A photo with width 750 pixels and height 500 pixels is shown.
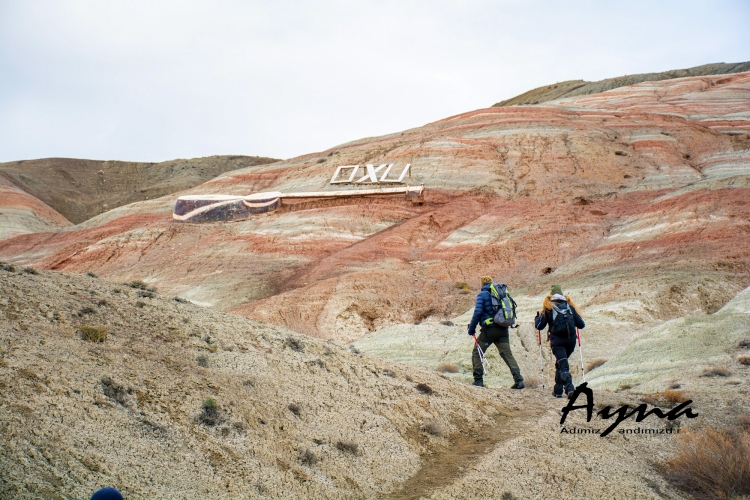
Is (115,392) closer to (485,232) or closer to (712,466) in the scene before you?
(712,466)

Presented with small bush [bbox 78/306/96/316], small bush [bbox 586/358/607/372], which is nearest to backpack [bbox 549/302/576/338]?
small bush [bbox 586/358/607/372]

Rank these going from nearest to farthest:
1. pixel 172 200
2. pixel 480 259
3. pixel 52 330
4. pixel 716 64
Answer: pixel 52 330 → pixel 480 259 → pixel 172 200 → pixel 716 64

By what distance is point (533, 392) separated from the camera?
12.4 meters

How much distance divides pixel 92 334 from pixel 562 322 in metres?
7.24

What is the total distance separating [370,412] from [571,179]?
3603cm

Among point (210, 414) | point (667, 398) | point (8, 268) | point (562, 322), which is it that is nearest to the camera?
point (210, 414)

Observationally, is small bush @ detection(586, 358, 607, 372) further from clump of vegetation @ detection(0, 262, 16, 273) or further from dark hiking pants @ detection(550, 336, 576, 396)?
clump of vegetation @ detection(0, 262, 16, 273)

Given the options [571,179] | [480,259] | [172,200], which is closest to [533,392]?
[480,259]

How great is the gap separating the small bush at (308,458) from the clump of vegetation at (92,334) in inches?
121

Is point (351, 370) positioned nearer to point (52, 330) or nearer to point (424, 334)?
point (52, 330)

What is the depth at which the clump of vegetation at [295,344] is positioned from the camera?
11.0 meters

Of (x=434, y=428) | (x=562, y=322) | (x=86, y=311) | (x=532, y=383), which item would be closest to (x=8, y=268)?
(x=86, y=311)

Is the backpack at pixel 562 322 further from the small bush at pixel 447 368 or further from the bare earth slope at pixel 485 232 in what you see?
the bare earth slope at pixel 485 232

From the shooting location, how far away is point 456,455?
8898 millimetres
